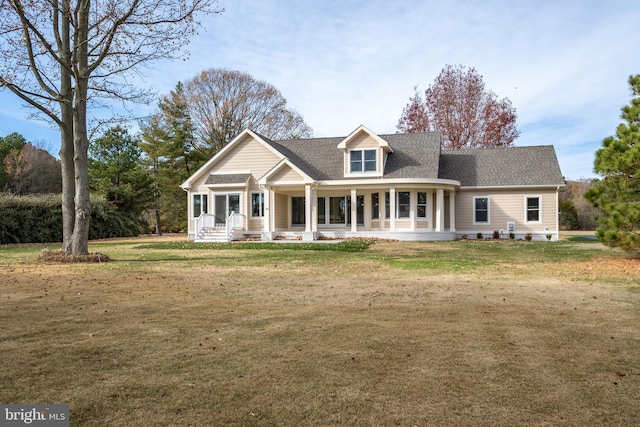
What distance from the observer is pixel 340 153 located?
28.3 metres

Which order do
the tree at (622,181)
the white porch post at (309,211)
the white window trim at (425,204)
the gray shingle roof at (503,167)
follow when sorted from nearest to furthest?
the tree at (622,181) < the white porch post at (309,211) < the white window trim at (425,204) < the gray shingle roof at (503,167)

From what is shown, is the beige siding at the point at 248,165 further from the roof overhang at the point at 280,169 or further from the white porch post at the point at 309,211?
the white porch post at the point at 309,211

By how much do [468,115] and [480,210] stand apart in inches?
667

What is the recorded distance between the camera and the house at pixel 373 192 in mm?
24875

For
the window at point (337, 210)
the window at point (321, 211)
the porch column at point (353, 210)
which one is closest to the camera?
the porch column at point (353, 210)

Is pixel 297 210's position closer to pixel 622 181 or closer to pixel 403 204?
pixel 403 204

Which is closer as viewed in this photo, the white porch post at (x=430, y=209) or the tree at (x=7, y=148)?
the white porch post at (x=430, y=209)

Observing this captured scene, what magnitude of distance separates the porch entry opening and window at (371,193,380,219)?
23.8 feet

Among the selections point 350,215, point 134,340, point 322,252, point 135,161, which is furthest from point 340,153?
point 134,340

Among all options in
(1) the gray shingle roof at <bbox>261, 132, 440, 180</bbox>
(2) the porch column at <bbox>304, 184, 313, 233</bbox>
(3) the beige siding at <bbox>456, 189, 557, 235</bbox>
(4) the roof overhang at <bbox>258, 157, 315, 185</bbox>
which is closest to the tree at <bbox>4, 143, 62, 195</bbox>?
(1) the gray shingle roof at <bbox>261, 132, 440, 180</bbox>

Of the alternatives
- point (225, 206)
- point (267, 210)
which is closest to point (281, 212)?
point (267, 210)

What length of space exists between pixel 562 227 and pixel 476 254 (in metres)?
27.1

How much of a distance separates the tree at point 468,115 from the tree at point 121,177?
24048 mm

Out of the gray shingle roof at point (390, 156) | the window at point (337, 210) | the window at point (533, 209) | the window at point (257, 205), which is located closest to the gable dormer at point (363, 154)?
the gray shingle roof at point (390, 156)
